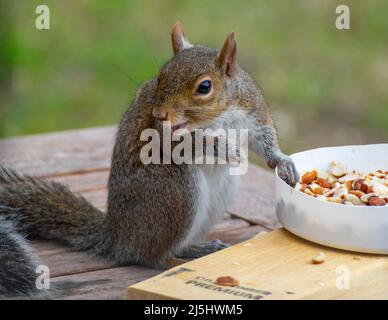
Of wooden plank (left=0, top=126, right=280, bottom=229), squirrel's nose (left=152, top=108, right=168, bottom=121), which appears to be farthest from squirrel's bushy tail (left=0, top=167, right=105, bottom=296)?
squirrel's nose (left=152, top=108, right=168, bottom=121)

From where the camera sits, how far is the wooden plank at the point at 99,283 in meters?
2.05

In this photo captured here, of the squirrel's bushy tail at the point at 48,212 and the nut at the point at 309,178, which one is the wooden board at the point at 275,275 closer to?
the nut at the point at 309,178

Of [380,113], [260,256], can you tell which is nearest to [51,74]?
[380,113]

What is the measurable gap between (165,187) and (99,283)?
0.27 m

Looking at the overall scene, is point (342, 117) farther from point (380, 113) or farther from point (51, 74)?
point (51, 74)

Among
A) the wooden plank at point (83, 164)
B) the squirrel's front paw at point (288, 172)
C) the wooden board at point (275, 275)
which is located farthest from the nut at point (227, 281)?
the wooden plank at point (83, 164)

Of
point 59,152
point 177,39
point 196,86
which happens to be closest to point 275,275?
point 196,86

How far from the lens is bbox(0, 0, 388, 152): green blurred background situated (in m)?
4.46

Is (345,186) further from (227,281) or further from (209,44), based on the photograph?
(209,44)

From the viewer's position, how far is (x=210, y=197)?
2354mm

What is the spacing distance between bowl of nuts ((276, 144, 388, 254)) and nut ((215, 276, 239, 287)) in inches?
10.1

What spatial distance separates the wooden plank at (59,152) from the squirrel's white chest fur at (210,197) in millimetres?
698

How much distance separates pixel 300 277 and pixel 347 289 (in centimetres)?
10

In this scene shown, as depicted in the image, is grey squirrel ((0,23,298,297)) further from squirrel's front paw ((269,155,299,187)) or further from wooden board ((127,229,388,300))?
wooden board ((127,229,388,300))
